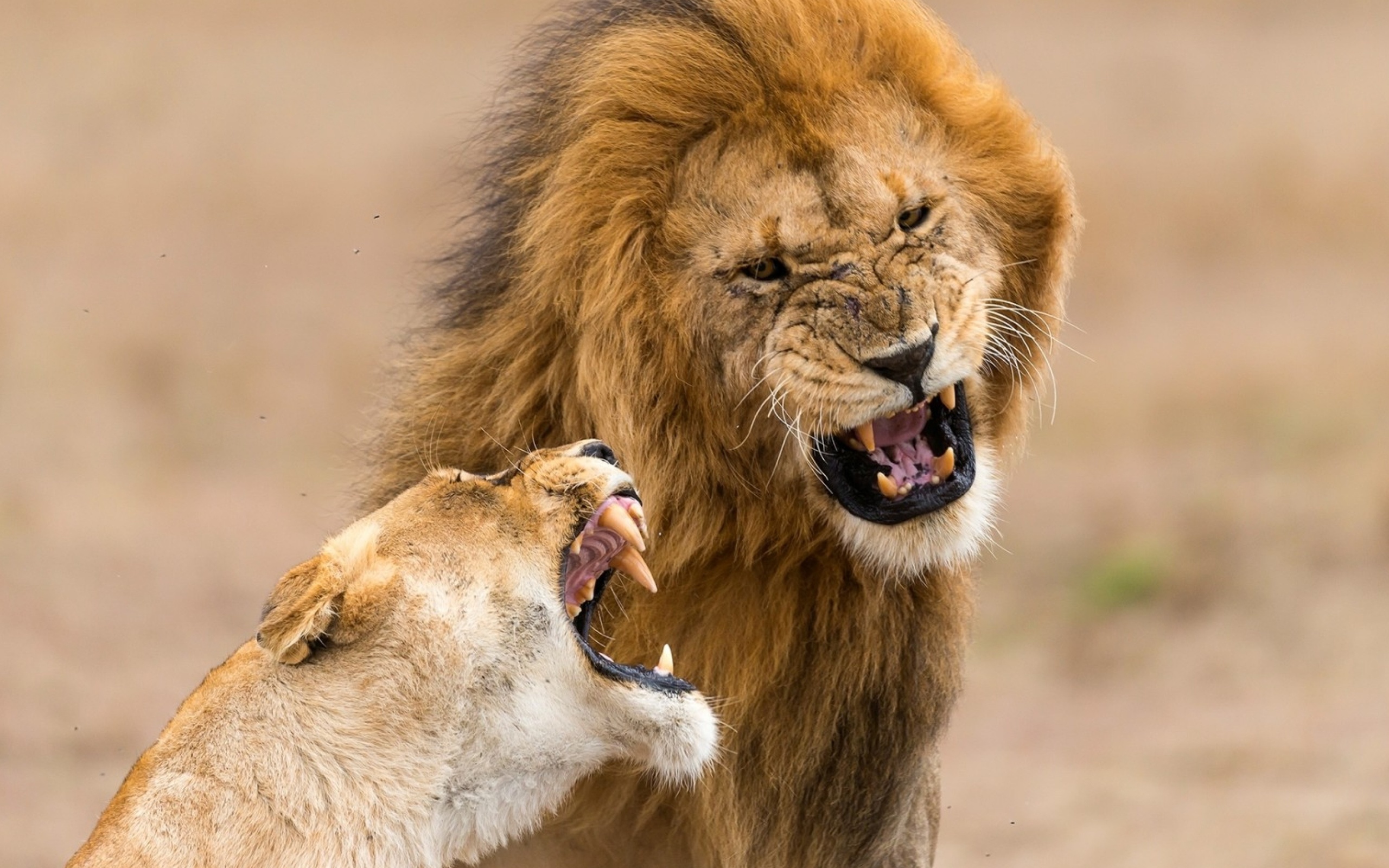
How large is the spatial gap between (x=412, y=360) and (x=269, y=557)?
5997 mm

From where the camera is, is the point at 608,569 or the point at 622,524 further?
→ the point at 608,569

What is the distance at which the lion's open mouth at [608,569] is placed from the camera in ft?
10.8

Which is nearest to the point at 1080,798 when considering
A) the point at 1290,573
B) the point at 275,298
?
the point at 1290,573

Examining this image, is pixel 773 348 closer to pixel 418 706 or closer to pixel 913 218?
pixel 913 218

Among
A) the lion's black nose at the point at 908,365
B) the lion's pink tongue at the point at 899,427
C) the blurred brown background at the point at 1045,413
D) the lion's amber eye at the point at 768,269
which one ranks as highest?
the lion's amber eye at the point at 768,269

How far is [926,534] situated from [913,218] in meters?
0.61

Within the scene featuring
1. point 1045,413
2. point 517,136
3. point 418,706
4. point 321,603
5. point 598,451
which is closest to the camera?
point 321,603

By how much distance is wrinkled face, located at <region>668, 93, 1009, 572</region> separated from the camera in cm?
351

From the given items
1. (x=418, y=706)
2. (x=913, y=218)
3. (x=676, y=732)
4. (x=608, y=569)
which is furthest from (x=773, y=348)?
(x=418, y=706)

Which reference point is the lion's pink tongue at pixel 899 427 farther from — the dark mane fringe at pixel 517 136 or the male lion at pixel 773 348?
the dark mane fringe at pixel 517 136

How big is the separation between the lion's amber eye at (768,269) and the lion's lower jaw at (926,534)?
1.48 ft

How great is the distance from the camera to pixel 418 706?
314 centimetres

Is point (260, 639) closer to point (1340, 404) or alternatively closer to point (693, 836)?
point (693, 836)

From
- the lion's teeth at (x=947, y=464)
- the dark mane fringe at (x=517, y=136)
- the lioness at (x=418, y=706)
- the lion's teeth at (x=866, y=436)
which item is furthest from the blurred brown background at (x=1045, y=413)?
the lion's teeth at (x=947, y=464)
